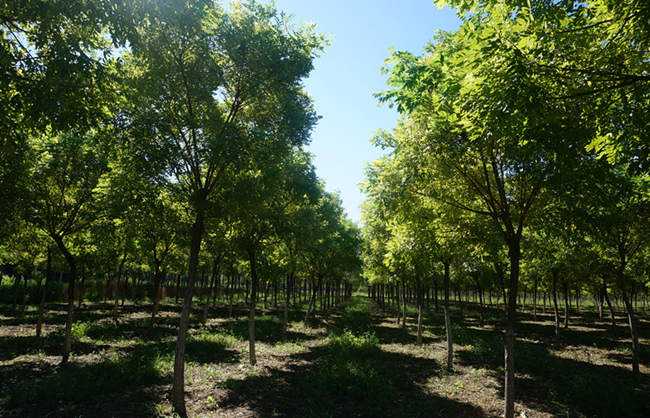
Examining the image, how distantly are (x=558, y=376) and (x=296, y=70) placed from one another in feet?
40.4

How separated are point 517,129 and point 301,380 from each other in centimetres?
872

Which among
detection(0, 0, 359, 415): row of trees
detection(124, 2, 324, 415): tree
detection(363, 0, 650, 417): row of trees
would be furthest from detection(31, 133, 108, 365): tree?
detection(363, 0, 650, 417): row of trees

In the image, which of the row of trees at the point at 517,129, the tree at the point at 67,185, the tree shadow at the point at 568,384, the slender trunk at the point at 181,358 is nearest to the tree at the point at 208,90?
the slender trunk at the point at 181,358

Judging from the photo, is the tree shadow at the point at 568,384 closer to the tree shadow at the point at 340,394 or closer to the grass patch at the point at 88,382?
the tree shadow at the point at 340,394

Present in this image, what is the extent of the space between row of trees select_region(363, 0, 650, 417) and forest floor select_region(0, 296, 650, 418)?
2.98 meters

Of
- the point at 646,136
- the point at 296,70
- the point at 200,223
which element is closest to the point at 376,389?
the point at 200,223

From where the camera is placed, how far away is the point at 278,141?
25.6 feet

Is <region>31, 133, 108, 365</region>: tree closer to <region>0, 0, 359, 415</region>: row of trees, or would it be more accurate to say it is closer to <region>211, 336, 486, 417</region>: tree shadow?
<region>0, 0, 359, 415</region>: row of trees

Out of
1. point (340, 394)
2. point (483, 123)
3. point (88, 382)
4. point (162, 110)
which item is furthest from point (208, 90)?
point (340, 394)

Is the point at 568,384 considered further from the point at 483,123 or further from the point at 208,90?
the point at 208,90

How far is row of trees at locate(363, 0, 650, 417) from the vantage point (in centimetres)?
397

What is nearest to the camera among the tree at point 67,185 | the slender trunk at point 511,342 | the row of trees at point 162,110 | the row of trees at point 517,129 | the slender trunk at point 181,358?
the row of trees at point 517,129

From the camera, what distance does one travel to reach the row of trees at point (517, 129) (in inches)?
156

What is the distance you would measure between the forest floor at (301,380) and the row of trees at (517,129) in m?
2.98
